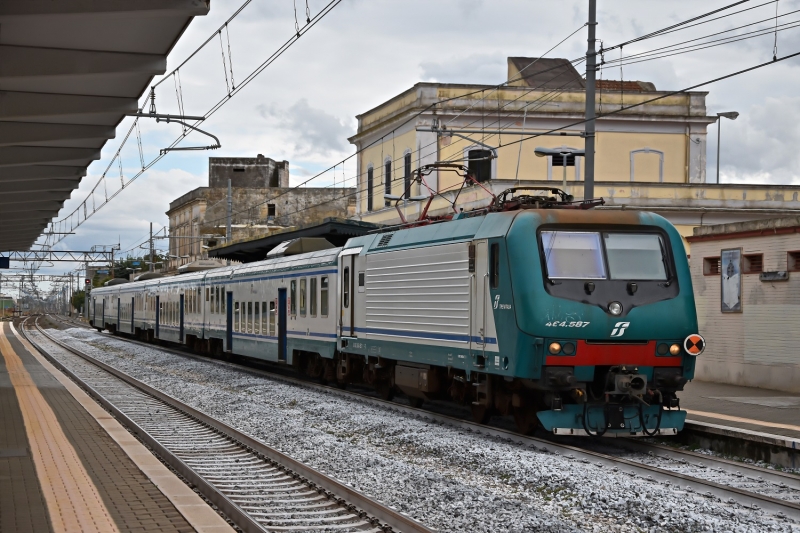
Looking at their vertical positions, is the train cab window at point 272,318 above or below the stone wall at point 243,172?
below

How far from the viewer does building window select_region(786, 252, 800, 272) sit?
18297mm

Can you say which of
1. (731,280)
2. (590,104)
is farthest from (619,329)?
(731,280)

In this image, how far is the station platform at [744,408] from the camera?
13273 millimetres

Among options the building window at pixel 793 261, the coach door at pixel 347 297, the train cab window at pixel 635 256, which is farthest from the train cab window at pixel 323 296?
the building window at pixel 793 261

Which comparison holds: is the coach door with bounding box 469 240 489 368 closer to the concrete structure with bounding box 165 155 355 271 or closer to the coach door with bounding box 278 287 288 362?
the coach door with bounding box 278 287 288 362

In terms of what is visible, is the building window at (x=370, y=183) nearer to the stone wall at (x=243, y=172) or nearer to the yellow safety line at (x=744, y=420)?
the yellow safety line at (x=744, y=420)

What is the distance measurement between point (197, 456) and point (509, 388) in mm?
4086

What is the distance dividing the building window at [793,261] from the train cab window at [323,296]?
888 centimetres

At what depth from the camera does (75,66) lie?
1281cm

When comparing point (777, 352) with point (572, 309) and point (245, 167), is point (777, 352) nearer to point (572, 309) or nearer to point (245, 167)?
point (572, 309)

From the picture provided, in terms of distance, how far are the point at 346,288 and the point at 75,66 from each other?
7533 mm

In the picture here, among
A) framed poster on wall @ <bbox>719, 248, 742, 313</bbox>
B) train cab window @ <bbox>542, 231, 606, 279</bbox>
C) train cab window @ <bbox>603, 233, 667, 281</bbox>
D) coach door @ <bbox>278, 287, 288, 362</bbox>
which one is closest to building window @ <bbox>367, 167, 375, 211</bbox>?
coach door @ <bbox>278, 287, 288, 362</bbox>

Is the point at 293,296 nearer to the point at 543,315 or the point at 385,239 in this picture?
the point at 385,239

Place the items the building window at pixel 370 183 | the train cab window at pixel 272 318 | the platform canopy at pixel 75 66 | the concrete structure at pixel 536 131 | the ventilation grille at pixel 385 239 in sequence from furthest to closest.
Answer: the building window at pixel 370 183 → the concrete structure at pixel 536 131 → the train cab window at pixel 272 318 → the ventilation grille at pixel 385 239 → the platform canopy at pixel 75 66
